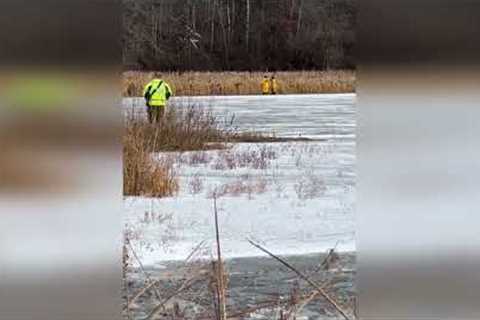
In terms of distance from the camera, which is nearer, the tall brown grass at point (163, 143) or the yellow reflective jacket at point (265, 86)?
the yellow reflective jacket at point (265, 86)

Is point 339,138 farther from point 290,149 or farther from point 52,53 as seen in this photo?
point 52,53

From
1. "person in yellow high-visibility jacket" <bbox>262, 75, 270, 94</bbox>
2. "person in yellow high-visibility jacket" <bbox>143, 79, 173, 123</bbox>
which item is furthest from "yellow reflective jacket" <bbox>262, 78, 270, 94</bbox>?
"person in yellow high-visibility jacket" <bbox>143, 79, 173, 123</bbox>

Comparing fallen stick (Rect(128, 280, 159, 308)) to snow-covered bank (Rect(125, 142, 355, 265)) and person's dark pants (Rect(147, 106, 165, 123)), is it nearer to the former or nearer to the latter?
snow-covered bank (Rect(125, 142, 355, 265))

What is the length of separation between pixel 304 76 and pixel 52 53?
39.7 inches

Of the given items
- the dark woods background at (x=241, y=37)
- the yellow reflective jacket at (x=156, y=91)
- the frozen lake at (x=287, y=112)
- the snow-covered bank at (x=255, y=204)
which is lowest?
the snow-covered bank at (x=255, y=204)

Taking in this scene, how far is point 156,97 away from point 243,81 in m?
0.39

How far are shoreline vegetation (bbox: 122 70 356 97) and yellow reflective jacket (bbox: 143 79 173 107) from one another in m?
0.02

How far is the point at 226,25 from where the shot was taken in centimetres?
292

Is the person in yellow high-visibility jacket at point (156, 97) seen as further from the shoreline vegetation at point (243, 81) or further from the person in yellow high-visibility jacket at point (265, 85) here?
the person in yellow high-visibility jacket at point (265, 85)

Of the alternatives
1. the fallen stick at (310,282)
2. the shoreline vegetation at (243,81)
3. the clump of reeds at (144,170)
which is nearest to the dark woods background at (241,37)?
the shoreline vegetation at (243,81)

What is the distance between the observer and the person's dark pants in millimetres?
3082

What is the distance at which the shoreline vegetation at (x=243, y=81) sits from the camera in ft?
9.46

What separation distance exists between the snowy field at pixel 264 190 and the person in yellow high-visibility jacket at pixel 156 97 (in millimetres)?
65

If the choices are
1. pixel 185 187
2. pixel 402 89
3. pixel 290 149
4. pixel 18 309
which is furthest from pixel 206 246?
pixel 402 89
